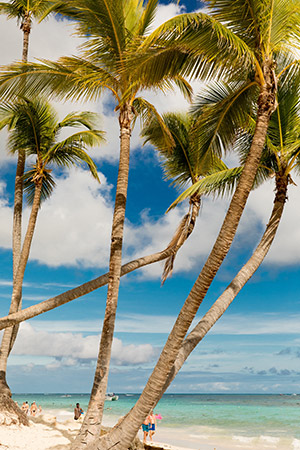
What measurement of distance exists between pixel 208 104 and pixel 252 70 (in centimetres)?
256

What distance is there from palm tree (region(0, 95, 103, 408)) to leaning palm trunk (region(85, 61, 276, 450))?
23.5ft

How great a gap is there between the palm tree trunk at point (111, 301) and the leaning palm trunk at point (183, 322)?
3.64ft

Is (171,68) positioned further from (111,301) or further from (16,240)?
(16,240)

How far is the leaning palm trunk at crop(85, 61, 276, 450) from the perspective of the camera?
254 inches

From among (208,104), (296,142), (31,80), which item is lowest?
(296,142)

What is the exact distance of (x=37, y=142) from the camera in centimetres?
1365

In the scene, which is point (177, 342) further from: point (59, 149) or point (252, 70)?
point (59, 149)

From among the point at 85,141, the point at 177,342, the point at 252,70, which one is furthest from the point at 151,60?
the point at 85,141

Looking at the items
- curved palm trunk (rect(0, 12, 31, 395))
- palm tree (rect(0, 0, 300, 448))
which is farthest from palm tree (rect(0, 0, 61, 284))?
palm tree (rect(0, 0, 300, 448))

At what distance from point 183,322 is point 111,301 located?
7.74 feet

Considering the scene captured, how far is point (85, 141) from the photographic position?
44.2ft

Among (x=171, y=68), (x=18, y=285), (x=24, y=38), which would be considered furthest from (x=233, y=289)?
(x=24, y=38)

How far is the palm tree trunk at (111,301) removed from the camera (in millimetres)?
8016

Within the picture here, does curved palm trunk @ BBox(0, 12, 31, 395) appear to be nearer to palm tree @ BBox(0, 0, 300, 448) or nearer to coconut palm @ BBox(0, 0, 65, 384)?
coconut palm @ BBox(0, 0, 65, 384)
